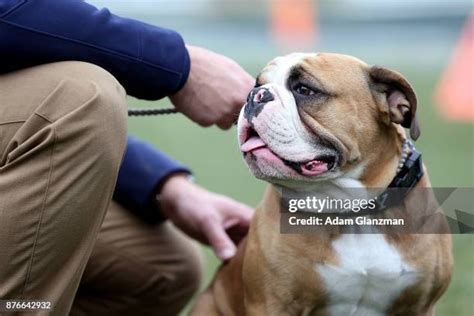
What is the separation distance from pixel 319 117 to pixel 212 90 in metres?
0.29

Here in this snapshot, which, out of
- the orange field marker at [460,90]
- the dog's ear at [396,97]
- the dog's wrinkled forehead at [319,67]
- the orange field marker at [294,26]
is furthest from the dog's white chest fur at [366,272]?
the orange field marker at [294,26]

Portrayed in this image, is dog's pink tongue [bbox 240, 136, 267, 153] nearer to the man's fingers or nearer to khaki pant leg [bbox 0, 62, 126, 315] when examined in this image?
khaki pant leg [bbox 0, 62, 126, 315]

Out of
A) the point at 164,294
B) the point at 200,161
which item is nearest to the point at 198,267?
the point at 164,294

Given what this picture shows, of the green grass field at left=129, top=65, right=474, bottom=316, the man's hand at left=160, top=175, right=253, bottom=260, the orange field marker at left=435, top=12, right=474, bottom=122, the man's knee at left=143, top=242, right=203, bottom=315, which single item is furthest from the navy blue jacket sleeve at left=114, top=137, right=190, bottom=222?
the orange field marker at left=435, top=12, right=474, bottom=122

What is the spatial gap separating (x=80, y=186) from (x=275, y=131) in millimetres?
498

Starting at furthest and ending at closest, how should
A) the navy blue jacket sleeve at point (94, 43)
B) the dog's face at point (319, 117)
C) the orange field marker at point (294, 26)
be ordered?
the orange field marker at point (294, 26) → the dog's face at point (319, 117) → the navy blue jacket sleeve at point (94, 43)

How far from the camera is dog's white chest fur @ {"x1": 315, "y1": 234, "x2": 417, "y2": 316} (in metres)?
2.40

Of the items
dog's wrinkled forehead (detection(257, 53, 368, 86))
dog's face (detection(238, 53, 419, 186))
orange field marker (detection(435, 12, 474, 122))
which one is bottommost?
orange field marker (detection(435, 12, 474, 122))

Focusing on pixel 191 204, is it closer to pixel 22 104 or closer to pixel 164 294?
pixel 164 294

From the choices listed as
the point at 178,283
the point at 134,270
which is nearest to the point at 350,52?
the point at 178,283

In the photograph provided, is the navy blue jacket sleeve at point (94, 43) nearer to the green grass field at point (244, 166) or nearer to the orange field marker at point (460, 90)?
the green grass field at point (244, 166)

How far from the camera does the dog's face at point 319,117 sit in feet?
7.67

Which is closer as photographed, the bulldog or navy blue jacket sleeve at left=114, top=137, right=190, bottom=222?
the bulldog

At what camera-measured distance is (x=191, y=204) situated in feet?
9.83
